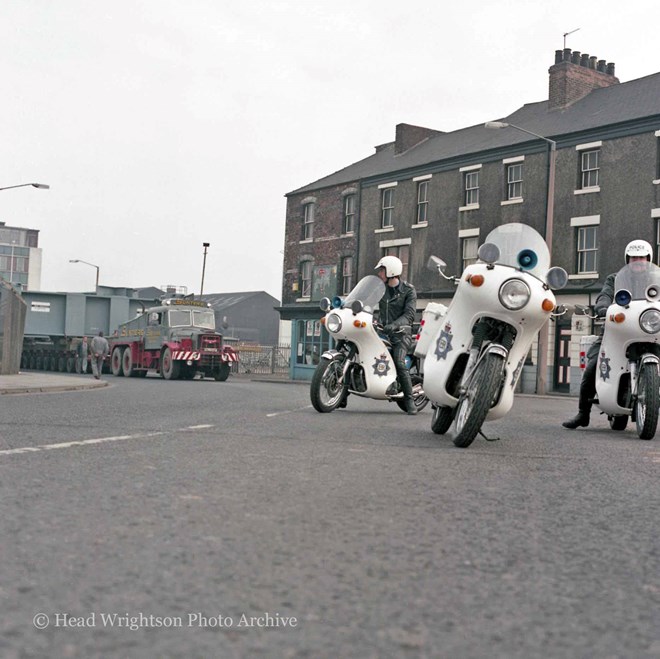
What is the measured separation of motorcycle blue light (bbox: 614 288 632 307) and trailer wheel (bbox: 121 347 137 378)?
25642 millimetres

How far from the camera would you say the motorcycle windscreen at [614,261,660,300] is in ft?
29.1

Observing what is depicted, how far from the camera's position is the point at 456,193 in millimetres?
33969

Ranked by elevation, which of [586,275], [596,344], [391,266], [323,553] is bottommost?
[323,553]

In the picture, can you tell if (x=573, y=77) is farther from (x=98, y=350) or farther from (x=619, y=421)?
(x=619, y=421)

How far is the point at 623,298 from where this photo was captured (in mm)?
8711

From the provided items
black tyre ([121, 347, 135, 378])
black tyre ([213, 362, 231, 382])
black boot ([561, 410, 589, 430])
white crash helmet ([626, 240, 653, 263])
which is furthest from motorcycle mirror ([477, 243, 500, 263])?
black tyre ([121, 347, 135, 378])

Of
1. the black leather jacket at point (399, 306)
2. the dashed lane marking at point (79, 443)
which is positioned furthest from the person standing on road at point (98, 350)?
the dashed lane marking at point (79, 443)

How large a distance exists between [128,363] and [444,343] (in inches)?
1048

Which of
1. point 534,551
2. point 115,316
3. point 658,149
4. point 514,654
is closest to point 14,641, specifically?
point 514,654

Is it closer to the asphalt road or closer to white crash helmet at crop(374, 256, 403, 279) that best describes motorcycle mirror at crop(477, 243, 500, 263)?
the asphalt road

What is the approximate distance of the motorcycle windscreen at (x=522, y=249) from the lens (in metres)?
7.11

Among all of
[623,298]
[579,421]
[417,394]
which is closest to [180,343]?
[417,394]

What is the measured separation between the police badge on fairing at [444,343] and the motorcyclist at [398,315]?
10.8ft

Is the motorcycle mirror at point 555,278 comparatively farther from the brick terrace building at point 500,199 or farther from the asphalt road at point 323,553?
the brick terrace building at point 500,199
